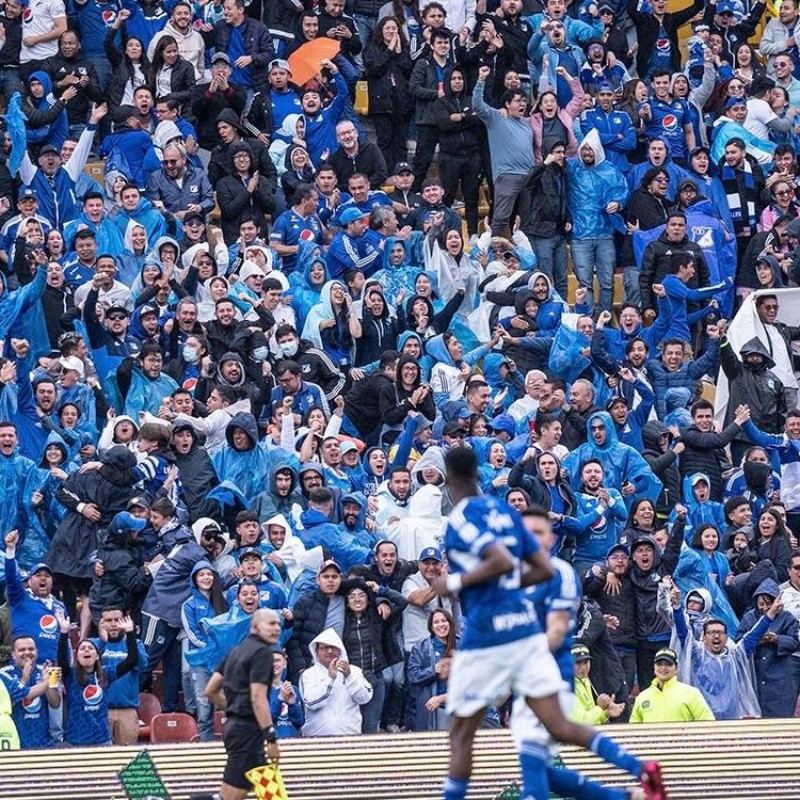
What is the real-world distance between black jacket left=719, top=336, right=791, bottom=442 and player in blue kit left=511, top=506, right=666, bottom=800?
9.22 metres

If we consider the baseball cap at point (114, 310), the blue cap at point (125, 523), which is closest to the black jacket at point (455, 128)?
the baseball cap at point (114, 310)

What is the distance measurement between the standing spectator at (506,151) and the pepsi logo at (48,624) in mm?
7994

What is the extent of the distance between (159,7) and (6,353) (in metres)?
5.65

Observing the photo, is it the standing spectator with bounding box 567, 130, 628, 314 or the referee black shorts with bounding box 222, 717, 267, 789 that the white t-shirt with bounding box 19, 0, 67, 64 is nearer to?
the standing spectator with bounding box 567, 130, 628, 314

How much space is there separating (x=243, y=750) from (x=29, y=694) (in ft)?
11.8

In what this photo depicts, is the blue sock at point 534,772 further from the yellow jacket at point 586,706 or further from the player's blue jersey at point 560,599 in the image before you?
the yellow jacket at point 586,706

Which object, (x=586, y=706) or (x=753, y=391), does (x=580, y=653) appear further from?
(x=753, y=391)

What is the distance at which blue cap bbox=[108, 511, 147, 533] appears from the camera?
1741 centimetres

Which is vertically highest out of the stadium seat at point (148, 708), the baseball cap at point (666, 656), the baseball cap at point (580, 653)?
the baseball cap at point (666, 656)

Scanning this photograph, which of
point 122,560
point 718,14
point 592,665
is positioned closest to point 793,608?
point 592,665

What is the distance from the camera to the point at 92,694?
1642cm

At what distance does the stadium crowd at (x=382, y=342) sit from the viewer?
675 inches

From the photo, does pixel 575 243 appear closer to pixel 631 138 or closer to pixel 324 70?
pixel 631 138

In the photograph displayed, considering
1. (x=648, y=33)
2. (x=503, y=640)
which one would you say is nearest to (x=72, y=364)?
(x=503, y=640)
